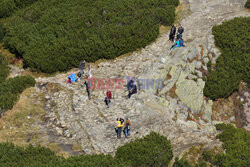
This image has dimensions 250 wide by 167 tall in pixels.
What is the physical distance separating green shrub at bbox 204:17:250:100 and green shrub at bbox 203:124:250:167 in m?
5.55

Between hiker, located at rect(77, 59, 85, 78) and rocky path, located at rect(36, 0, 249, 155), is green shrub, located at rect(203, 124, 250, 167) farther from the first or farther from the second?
hiker, located at rect(77, 59, 85, 78)

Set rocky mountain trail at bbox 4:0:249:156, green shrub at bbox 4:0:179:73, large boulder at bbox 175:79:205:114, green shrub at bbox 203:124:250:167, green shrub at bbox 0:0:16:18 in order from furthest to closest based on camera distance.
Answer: green shrub at bbox 0:0:16:18 → green shrub at bbox 4:0:179:73 → large boulder at bbox 175:79:205:114 → rocky mountain trail at bbox 4:0:249:156 → green shrub at bbox 203:124:250:167

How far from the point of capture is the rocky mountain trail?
22062mm


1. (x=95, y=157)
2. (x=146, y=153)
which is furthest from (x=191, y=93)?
(x=95, y=157)

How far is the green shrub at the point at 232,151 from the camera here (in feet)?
62.6

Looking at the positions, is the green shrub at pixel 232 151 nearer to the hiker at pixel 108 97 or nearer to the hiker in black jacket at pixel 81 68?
the hiker at pixel 108 97

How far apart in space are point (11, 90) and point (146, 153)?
1361 centimetres

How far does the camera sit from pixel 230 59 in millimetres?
28797

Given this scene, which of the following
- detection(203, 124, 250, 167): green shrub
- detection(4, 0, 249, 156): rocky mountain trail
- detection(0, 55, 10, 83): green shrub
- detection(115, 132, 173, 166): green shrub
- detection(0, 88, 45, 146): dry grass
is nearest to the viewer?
detection(115, 132, 173, 166): green shrub

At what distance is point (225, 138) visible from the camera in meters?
21.7

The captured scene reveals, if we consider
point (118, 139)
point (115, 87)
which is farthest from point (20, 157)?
point (115, 87)

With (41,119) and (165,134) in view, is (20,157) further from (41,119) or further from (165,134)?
(165,134)

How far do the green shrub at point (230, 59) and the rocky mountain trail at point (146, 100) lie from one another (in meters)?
0.83

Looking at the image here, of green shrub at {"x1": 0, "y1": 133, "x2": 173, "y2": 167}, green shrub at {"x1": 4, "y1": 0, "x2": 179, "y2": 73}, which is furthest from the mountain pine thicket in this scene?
green shrub at {"x1": 0, "y1": 133, "x2": 173, "y2": 167}
